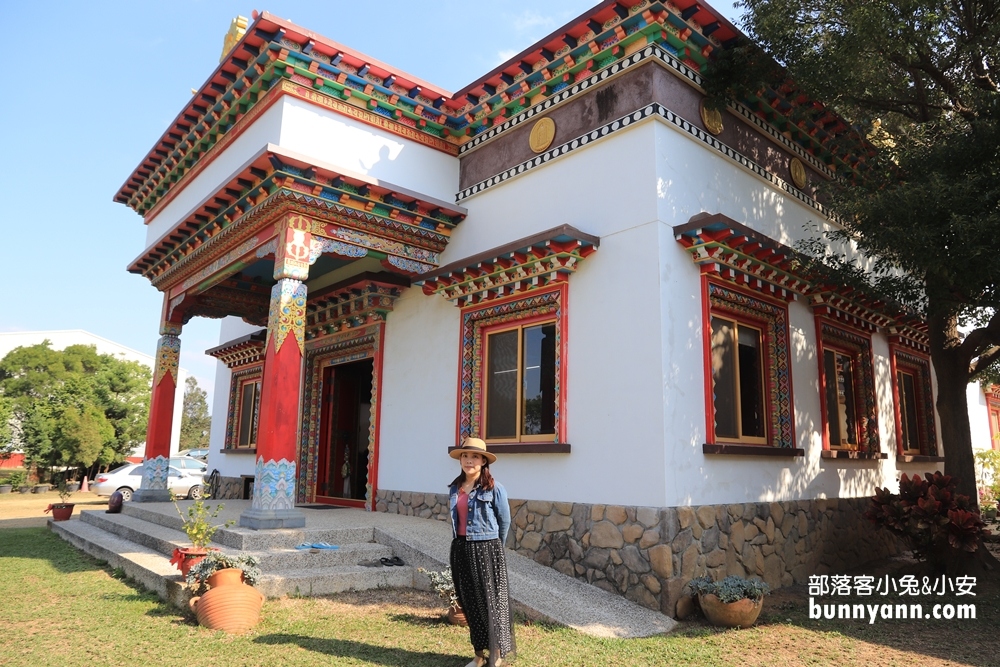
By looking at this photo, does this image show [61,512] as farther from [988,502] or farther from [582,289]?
[988,502]

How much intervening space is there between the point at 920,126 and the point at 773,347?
10.1 feet

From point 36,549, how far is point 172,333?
3.96 meters

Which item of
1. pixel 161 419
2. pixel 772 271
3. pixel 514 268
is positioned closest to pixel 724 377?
pixel 772 271

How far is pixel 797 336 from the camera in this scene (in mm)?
8484

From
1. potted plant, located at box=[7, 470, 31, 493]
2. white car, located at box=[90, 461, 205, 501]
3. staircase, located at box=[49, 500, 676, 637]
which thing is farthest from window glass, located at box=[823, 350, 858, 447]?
potted plant, located at box=[7, 470, 31, 493]

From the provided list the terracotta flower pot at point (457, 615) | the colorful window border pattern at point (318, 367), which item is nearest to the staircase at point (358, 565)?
the terracotta flower pot at point (457, 615)

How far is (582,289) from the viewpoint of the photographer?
7.50 metres

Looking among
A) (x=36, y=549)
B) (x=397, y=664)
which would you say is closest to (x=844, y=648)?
(x=397, y=664)

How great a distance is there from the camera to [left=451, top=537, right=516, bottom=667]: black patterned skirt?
4.49 meters

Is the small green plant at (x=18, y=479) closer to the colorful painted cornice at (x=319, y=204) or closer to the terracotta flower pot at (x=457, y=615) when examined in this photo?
the colorful painted cornice at (x=319, y=204)

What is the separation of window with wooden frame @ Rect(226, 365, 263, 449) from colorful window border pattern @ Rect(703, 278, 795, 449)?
380 inches

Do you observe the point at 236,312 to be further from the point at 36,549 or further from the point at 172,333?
the point at 36,549

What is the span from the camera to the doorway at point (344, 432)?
11508 mm

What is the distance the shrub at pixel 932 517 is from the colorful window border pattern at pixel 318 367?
21.9ft
